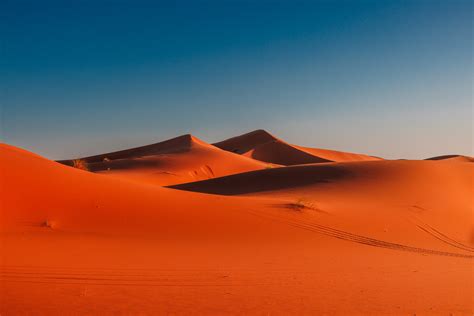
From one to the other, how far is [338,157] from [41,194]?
183 ft

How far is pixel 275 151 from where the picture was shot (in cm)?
5638

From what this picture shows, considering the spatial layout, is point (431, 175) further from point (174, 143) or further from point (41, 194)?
point (174, 143)

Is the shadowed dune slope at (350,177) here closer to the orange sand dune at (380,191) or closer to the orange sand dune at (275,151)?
the orange sand dune at (380,191)

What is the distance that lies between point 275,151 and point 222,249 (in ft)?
158

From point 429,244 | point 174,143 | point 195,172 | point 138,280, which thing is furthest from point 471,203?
point 174,143

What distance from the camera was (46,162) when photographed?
39.2 feet

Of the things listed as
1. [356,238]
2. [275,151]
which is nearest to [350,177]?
[356,238]

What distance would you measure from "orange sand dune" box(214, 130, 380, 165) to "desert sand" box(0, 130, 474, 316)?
34.9 meters

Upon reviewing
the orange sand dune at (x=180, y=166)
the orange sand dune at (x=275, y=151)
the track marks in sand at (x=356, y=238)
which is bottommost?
the track marks in sand at (x=356, y=238)

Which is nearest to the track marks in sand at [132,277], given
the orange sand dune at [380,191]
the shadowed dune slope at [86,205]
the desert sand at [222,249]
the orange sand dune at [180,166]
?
the desert sand at [222,249]

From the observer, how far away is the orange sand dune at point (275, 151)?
174 ft

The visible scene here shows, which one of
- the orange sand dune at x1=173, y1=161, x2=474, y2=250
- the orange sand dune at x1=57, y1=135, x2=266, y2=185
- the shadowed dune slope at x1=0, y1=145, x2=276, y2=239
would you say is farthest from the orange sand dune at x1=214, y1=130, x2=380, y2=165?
the shadowed dune slope at x1=0, y1=145, x2=276, y2=239

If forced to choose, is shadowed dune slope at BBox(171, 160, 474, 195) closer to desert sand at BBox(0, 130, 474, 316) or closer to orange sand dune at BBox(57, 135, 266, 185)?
desert sand at BBox(0, 130, 474, 316)

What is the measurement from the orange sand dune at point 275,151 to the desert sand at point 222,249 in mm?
34924
